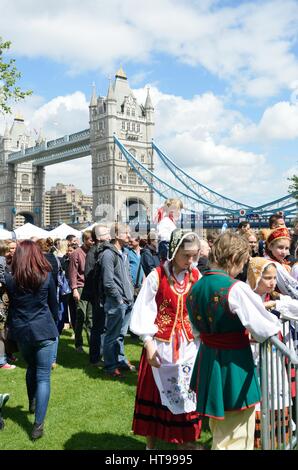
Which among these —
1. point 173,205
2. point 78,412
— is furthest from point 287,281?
point 78,412

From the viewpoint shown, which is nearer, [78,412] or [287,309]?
[287,309]

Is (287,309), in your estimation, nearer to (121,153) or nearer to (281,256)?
(281,256)

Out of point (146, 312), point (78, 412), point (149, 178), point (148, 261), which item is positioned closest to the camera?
point (146, 312)

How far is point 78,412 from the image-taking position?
488cm

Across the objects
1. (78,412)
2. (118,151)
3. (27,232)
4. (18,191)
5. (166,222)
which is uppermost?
(118,151)

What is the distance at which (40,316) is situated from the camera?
4219 mm

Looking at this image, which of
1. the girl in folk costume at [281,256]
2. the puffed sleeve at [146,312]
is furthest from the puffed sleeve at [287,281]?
the puffed sleeve at [146,312]

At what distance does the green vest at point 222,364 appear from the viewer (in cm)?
286

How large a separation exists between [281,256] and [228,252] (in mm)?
1582

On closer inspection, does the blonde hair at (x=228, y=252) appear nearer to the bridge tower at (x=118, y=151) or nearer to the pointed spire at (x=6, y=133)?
the bridge tower at (x=118, y=151)

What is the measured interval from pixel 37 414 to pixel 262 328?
2.41m
